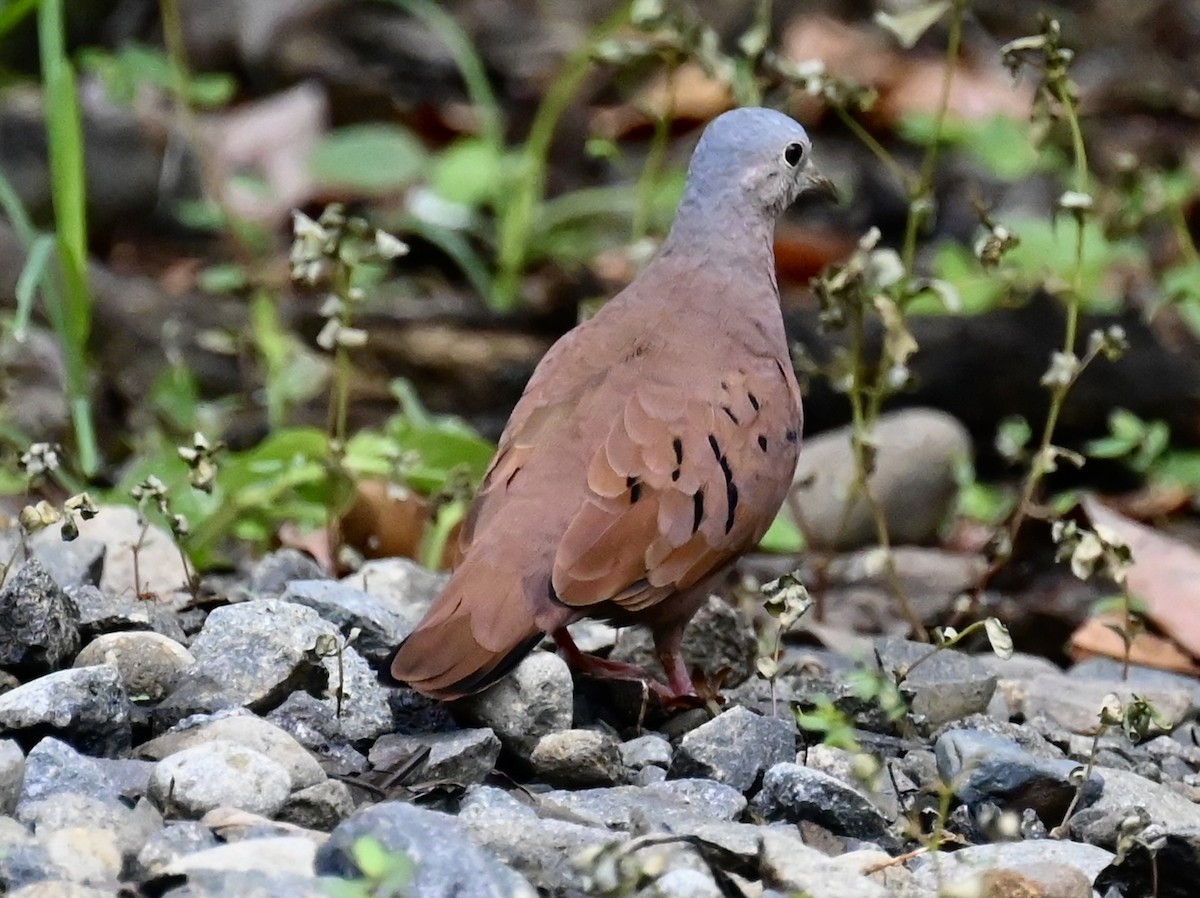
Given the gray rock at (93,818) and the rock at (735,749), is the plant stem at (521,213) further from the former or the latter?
the gray rock at (93,818)

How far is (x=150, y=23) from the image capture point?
9367 millimetres

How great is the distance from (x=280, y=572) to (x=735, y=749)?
1.37m

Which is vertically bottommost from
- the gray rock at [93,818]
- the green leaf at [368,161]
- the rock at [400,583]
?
the green leaf at [368,161]

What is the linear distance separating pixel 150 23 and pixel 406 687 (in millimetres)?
6866

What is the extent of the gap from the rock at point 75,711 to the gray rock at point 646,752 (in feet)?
2.89

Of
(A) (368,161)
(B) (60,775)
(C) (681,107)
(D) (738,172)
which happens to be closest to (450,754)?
(B) (60,775)

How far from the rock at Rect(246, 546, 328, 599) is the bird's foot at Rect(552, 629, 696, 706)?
659mm

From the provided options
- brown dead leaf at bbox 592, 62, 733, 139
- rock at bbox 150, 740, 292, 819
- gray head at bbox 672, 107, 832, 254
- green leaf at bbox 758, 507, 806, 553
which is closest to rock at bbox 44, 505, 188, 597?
rock at bbox 150, 740, 292, 819

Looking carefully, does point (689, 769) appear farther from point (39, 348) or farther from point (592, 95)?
point (592, 95)

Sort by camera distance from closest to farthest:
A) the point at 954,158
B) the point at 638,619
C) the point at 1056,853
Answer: the point at 1056,853 < the point at 638,619 < the point at 954,158

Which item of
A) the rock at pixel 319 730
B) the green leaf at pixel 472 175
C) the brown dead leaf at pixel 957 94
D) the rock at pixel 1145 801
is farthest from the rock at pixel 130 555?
the brown dead leaf at pixel 957 94

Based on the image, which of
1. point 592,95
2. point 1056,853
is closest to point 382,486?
point 1056,853

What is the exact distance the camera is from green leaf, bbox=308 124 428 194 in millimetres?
7641

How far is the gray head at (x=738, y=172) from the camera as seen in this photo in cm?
429
